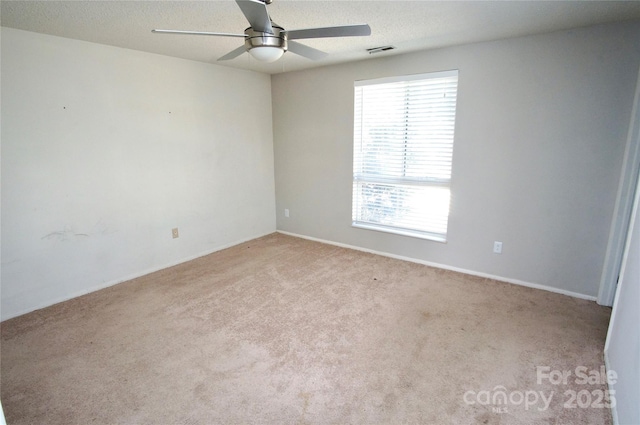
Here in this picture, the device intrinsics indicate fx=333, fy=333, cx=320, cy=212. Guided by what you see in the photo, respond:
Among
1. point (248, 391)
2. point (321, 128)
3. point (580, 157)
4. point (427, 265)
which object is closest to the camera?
point (248, 391)

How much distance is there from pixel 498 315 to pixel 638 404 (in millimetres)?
1349

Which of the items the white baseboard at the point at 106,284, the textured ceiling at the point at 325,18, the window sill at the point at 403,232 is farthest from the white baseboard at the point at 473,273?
the textured ceiling at the point at 325,18

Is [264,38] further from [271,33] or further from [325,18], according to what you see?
[325,18]

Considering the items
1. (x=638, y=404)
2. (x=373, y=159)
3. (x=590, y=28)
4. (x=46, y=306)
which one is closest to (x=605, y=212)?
(x=590, y=28)

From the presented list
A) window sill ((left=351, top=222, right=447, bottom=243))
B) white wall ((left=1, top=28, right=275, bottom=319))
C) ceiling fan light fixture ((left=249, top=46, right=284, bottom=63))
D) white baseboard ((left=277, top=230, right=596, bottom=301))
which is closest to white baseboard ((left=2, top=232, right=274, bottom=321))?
white wall ((left=1, top=28, right=275, bottom=319))

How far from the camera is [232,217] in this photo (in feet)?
14.7

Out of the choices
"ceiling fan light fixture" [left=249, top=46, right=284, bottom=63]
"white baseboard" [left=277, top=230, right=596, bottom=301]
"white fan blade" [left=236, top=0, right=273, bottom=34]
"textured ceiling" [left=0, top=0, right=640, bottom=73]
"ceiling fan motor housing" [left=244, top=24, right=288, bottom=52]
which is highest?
"textured ceiling" [left=0, top=0, right=640, bottom=73]

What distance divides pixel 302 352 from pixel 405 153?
7.93ft

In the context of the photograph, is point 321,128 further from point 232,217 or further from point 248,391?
point 248,391

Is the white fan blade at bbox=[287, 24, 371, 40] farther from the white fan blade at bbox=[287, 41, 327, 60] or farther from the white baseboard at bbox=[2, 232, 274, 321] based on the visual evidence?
the white baseboard at bbox=[2, 232, 274, 321]

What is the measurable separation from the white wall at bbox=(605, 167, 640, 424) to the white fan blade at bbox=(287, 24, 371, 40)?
1896 millimetres

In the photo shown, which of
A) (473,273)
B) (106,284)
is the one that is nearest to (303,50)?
(473,273)

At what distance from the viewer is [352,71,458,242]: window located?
345cm

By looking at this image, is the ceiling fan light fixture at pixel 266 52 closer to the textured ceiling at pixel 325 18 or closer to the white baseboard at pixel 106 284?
the textured ceiling at pixel 325 18
